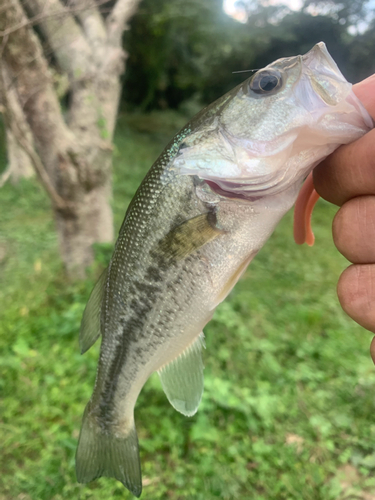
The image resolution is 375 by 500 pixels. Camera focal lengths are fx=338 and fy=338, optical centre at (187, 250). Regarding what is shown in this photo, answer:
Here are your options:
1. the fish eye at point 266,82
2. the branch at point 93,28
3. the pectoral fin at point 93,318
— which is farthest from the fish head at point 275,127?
the branch at point 93,28

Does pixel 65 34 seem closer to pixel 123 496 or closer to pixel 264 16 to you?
pixel 123 496

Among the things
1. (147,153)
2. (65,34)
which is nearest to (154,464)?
(65,34)

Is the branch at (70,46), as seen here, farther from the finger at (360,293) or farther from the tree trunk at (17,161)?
the tree trunk at (17,161)

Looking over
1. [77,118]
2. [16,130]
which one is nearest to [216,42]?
[77,118]

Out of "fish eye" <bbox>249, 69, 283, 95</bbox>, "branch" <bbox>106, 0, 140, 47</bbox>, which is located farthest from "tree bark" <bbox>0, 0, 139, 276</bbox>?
"fish eye" <bbox>249, 69, 283, 95</bbox>

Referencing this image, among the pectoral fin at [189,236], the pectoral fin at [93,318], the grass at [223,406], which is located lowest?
the grass at [223,406]

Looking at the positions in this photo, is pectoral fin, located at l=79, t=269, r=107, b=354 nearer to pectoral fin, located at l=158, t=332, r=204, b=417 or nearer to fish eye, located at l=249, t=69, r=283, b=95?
pectoral fin, located at l=158, t=332, r=204, b=417

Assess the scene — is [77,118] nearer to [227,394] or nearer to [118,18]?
[118,18]
